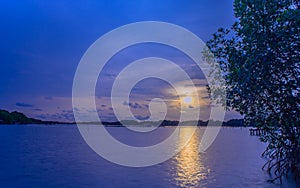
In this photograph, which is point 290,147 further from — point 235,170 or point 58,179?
point 58,179

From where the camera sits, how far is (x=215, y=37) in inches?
525

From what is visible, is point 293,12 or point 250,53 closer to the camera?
point 293,12

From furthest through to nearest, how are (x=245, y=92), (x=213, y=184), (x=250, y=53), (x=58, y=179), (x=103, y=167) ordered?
(x=103, y=167)
(x=58, y=179)
(x=213, y=184)
(x=245, y=92)
(x=250, y=53)

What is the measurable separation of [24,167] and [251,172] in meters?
21.0

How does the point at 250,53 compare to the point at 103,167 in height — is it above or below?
above

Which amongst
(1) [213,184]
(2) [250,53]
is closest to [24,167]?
(1) [213,184]

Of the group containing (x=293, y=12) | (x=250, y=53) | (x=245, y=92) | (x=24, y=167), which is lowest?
(x=24, y=167)

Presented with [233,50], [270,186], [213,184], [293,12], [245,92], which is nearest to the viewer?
[293,12]

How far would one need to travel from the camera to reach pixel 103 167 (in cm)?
2558

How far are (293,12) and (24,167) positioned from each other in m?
25.6

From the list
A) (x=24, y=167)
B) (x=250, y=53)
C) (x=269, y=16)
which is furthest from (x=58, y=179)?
(x=269, y=16)

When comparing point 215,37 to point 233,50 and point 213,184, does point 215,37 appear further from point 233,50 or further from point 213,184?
point 213,184

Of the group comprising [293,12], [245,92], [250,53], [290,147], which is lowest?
[290,147]

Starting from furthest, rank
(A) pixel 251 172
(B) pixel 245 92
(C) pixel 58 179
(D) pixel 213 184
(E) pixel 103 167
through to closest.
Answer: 1. (E) pixel 103 167
2. (A) pixel 251 172
3. (C) pixel 58 179
4. (D) pixel 213 184
5. (B) pixel 245 92
